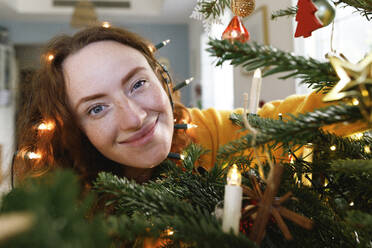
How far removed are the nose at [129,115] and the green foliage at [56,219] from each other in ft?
1.41

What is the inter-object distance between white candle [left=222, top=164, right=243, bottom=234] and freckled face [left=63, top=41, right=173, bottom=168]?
357mm

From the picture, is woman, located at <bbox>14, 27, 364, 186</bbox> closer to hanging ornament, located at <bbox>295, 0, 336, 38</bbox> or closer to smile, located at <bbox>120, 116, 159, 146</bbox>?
smile, located at <bbox>120, 116, 159, 146</bbox>

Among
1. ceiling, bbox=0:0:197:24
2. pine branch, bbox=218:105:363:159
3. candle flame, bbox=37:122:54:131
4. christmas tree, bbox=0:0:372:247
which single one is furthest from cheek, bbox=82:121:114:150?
ceiling, bbox=0:0:197:24

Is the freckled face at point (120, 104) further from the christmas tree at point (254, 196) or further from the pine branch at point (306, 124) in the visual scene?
the pine branch at point (306, 124)

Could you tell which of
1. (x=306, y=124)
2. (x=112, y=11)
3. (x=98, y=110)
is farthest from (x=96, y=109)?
(x=112, y=11)

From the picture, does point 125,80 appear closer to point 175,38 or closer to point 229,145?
point 229,145

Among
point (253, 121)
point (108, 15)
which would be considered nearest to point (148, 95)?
point (253, 121)

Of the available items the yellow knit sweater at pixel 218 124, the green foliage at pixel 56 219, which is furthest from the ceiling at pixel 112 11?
the green foliage at pixel 56 219

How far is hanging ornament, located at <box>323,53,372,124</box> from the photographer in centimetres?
22

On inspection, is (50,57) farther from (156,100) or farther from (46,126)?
(156,100)

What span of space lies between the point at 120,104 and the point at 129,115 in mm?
30

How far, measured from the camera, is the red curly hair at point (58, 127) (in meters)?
0.73

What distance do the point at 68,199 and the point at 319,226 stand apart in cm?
26

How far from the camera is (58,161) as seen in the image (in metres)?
0.77
